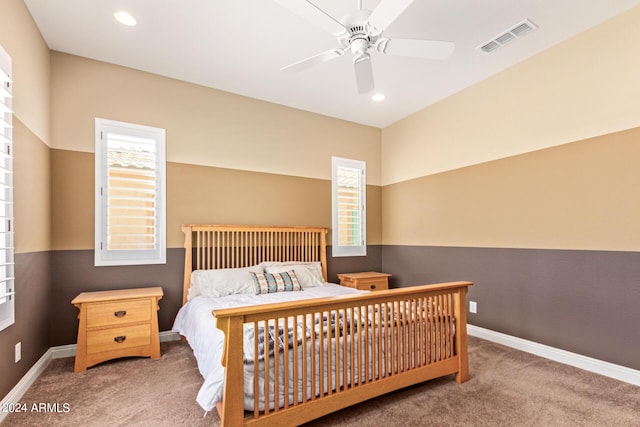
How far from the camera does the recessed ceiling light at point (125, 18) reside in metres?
2.57

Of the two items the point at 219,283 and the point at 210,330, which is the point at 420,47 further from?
the point at 219,283

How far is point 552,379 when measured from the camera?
2.61 metres

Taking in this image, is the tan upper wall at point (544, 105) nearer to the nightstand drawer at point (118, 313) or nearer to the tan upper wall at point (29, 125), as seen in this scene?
the nightstand drawer at point (118, 313)

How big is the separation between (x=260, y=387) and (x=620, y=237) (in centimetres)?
311

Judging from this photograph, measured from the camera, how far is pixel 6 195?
2.12 m

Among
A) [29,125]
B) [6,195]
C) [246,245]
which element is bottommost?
[246,245]

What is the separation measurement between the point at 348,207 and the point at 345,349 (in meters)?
3.04

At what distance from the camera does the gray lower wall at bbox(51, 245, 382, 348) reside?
3068mm

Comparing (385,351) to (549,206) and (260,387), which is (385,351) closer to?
(260,387)

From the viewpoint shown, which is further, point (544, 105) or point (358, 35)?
point (544, 105)

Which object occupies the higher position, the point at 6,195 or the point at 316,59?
the point at 316,59

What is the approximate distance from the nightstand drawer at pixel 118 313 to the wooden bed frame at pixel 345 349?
1.49m

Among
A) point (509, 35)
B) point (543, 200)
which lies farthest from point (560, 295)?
point (509, 35)

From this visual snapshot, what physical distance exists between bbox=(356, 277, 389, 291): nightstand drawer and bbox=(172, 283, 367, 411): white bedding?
25.7 inches
